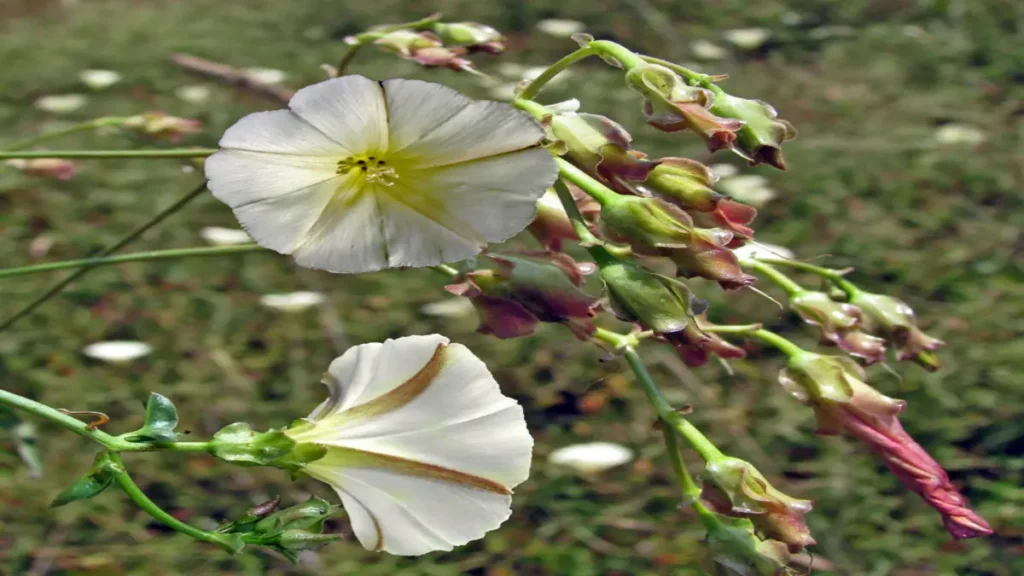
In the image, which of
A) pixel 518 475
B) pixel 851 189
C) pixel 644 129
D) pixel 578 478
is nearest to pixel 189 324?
pixel 578 478

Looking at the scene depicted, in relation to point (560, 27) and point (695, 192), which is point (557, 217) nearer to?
point (695, 192)

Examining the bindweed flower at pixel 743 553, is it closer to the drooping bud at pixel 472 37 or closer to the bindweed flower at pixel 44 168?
the drooping bud at pixel 472 37

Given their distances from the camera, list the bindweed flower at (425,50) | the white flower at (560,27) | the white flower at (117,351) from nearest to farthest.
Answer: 1. the bindweed flower at (425,50)
2. the white flower at (117,351)
3. the white flower at (560,27)

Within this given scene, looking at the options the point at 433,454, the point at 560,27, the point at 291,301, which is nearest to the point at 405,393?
the point at 433,454

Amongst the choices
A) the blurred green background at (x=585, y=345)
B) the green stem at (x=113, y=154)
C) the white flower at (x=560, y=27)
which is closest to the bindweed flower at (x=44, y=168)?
the blurred green background at (x=585, y=345)

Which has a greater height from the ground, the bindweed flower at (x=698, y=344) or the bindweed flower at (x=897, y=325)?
the bindweed flower at (x=698, y=344)

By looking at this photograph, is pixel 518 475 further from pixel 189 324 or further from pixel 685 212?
pixel 189 324
